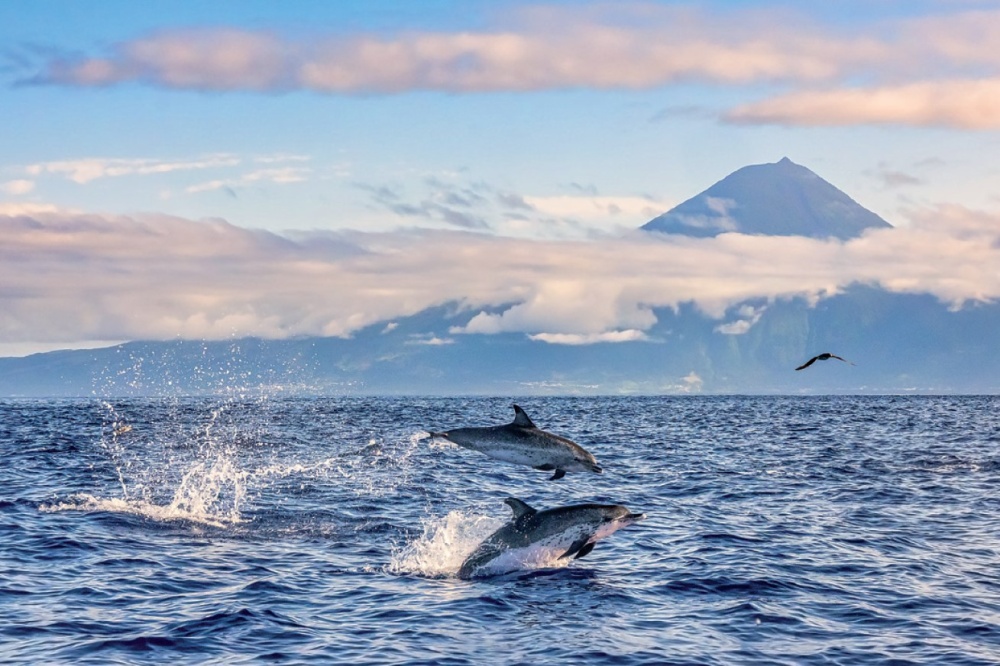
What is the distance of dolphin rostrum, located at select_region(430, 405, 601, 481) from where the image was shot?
2200 cm

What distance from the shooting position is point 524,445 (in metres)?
22.4

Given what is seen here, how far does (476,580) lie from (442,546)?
3305 mm

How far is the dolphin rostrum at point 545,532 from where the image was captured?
71.2 feet

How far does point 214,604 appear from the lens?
18359mm

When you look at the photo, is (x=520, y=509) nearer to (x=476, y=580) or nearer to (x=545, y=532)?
(x=545, y=532)

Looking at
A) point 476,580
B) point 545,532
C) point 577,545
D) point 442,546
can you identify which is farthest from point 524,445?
point 442,546

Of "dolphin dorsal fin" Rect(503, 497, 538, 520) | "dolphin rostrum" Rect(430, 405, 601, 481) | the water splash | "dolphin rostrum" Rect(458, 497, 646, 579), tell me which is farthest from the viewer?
the water splash

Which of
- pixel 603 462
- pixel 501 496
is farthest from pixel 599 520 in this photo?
pixel 603 462

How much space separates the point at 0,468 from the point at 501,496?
70.6 feet

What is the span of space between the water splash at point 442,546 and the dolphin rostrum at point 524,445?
262 centimetres

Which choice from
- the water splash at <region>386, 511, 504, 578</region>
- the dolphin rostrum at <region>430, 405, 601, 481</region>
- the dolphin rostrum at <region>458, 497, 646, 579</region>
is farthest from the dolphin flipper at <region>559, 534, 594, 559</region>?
the water splash at <region>386, 511, 504, 578</region>

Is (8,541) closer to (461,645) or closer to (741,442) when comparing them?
(461,645)

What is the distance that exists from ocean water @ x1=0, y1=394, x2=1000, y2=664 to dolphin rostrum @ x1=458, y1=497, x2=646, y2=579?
0.46 m

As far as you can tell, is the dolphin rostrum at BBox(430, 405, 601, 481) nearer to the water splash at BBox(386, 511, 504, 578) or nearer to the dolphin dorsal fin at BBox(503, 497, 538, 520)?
the dolphin dorsal fin at BBox(503, 497, 538, 520)
